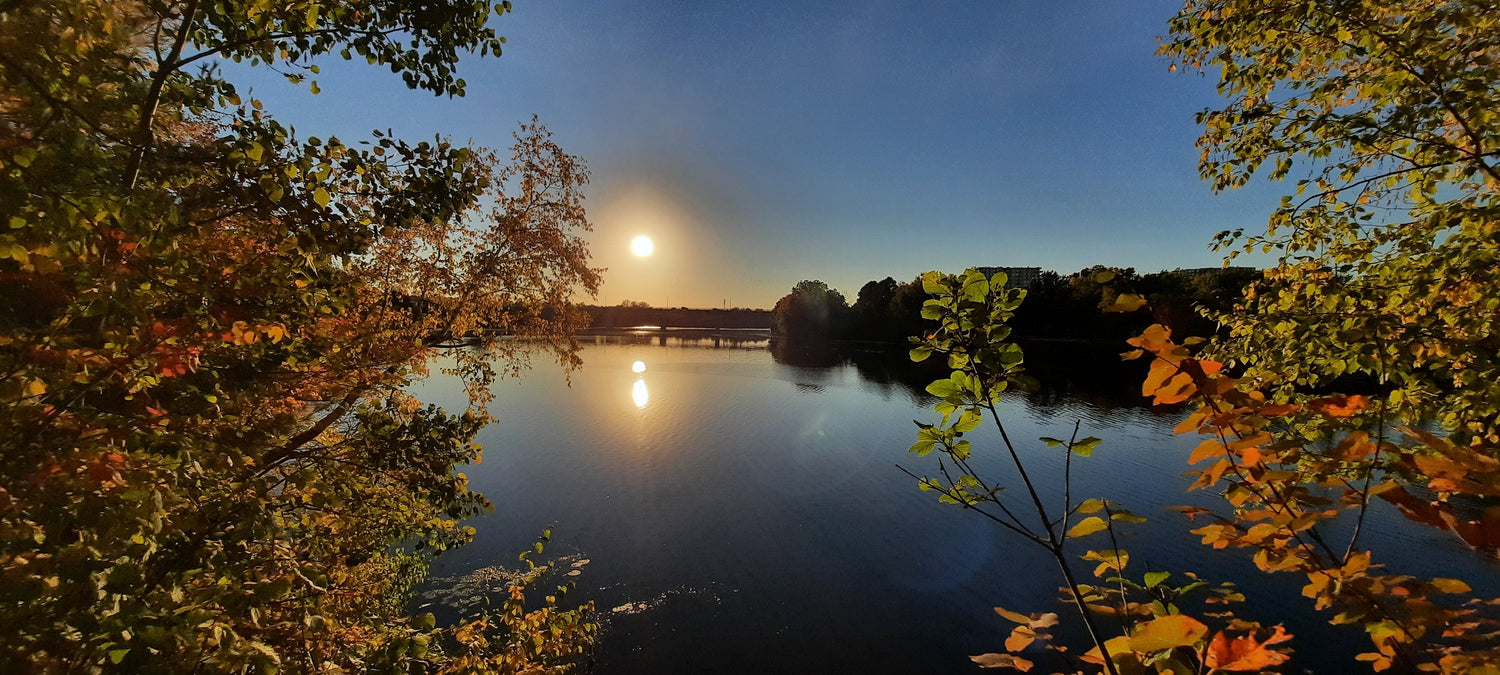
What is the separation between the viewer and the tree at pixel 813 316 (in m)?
117

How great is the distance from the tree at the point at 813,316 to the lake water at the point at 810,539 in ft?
267

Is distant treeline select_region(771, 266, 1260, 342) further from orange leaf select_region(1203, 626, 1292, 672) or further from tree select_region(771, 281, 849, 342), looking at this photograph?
orange leaf select_region(1203, 626, 1292, 672)

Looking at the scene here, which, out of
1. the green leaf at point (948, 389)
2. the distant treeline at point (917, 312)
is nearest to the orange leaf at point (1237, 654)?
the green leaf at point (948, 389)

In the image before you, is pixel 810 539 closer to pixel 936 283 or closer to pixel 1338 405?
pixel 1338 405

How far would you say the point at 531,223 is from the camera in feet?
36.5

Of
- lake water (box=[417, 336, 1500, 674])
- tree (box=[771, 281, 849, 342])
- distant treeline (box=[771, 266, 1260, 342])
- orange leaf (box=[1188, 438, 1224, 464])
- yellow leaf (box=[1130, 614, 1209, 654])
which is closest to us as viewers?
yellow leaf (box=[1130, 614, 1209, 654])

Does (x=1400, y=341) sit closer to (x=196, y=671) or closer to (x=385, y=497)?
(x=196, y=671)

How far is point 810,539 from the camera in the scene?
18.3m

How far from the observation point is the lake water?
43.3 feet

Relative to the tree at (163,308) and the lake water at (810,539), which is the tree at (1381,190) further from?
the lake water at (810,539)

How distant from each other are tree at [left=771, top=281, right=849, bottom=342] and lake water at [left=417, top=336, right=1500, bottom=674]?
81.5 meters

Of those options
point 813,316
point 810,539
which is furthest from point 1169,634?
point 813,316

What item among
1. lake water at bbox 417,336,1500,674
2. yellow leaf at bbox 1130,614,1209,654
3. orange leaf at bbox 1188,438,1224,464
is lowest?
lake water at bbox 417,336,1500,674

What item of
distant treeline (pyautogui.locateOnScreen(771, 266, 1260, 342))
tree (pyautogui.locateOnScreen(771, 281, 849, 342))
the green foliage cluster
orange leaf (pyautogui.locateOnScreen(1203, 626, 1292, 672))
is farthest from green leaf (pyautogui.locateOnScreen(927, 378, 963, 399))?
tree (pyautogui.locateOnScreen(771, 281, 849, 342))
